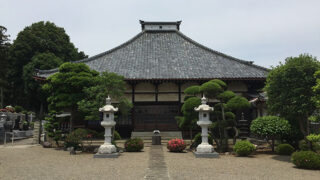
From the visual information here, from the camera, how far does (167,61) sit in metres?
21.6

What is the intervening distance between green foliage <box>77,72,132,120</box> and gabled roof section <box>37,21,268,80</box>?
3643 millimetres

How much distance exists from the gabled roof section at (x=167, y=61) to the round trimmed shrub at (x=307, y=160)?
994cm

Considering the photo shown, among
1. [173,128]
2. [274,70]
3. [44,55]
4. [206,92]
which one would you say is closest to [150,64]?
[173,128]

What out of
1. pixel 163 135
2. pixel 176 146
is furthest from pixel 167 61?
pixel 176 146

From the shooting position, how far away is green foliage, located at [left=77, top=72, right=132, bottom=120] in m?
14.1

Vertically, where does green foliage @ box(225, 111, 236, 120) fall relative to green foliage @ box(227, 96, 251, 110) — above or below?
below

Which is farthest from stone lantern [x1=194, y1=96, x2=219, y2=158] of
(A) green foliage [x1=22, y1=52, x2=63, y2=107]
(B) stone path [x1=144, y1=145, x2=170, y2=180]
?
(A) green foliage [x1=22, y1=52, x2=63, y2=107]

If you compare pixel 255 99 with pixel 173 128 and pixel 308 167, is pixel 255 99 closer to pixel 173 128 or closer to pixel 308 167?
pixel 173 128

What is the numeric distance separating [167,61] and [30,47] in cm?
2367

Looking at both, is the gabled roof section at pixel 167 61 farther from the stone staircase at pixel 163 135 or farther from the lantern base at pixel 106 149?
the lantern base at pixel 106 149

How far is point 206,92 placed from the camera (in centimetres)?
1314

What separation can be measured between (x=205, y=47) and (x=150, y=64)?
6469 mm

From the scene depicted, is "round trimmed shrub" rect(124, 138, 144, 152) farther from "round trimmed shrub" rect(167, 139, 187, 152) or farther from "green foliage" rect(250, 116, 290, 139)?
"green foliage" rect(250, 116, 290, 139)

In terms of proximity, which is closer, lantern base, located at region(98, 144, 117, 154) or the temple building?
lantern base, located at region(98, 144, 117, 154)
